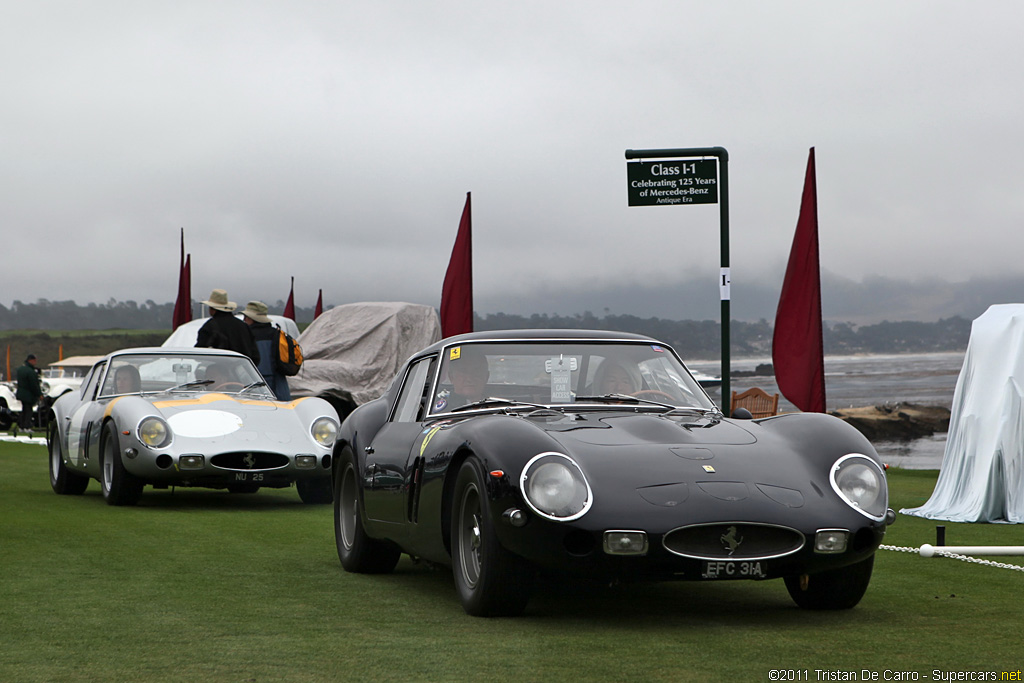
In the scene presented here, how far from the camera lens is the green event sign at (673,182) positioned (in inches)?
514

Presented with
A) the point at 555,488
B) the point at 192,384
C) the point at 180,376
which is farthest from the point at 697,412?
the point at 180,376

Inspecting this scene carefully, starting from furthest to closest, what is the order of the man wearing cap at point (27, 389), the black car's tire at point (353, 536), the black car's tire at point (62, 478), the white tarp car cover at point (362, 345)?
the man wearing cap at point (27, 389) < the white tarp car cover at point (362, 345) < the black car's tire at point (62, 478) < the black car's tire at point (353, 536)

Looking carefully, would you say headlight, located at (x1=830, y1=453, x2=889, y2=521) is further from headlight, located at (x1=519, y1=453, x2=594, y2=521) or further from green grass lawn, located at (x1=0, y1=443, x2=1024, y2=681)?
headlight, located at (x1=519, y1=453, x2=594, y2=521)

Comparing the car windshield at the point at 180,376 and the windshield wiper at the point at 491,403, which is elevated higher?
the windshield wiper at the point at 491,403

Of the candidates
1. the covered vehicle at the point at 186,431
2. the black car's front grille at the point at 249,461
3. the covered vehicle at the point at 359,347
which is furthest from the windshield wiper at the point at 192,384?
the covered vehicle at the point at 359,347

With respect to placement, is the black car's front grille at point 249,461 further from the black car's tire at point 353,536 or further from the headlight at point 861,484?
the headlight at point 861,484

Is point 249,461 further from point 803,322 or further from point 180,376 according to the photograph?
point 803,322

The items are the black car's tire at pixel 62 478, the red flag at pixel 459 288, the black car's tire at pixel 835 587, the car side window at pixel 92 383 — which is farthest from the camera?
the red flag at pixel 459 288

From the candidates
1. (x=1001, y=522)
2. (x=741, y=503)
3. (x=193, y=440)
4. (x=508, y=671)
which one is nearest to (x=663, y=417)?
(x=741, y=503)

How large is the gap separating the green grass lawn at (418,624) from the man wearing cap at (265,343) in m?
6.52

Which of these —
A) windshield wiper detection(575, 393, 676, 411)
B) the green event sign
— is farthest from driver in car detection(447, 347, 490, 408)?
the green event sign

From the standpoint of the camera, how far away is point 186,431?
10688 mm

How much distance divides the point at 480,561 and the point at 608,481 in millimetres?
649

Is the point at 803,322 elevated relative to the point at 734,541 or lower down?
elevated
